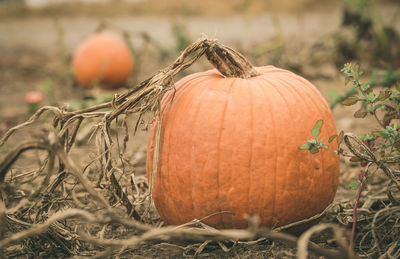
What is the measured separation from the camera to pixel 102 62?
5922 mm

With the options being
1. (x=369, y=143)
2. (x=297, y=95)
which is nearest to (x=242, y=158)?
(x=297, y=95)

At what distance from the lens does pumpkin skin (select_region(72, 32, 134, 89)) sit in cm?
593

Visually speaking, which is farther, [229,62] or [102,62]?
[102,62]

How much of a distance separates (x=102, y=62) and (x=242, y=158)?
4.41m

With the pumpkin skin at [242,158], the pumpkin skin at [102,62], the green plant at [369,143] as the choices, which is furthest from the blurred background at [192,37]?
the green plant at [369,143]

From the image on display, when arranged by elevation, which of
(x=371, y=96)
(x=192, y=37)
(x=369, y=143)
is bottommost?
(x=369, y=143)

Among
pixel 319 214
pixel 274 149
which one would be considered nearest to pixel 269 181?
pixel 274 149

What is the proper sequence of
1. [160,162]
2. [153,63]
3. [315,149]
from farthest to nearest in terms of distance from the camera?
[153,63]
[160,162]
[315,149]

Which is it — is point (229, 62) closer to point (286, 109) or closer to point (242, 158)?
point (286, 109)

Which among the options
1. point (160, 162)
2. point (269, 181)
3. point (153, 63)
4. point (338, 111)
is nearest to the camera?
point (269, 181)

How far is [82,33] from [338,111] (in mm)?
9622

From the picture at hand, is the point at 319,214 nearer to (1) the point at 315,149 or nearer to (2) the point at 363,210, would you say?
(2) the point at 363,210

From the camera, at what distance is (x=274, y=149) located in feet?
6.42

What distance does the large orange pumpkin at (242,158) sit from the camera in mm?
1946
